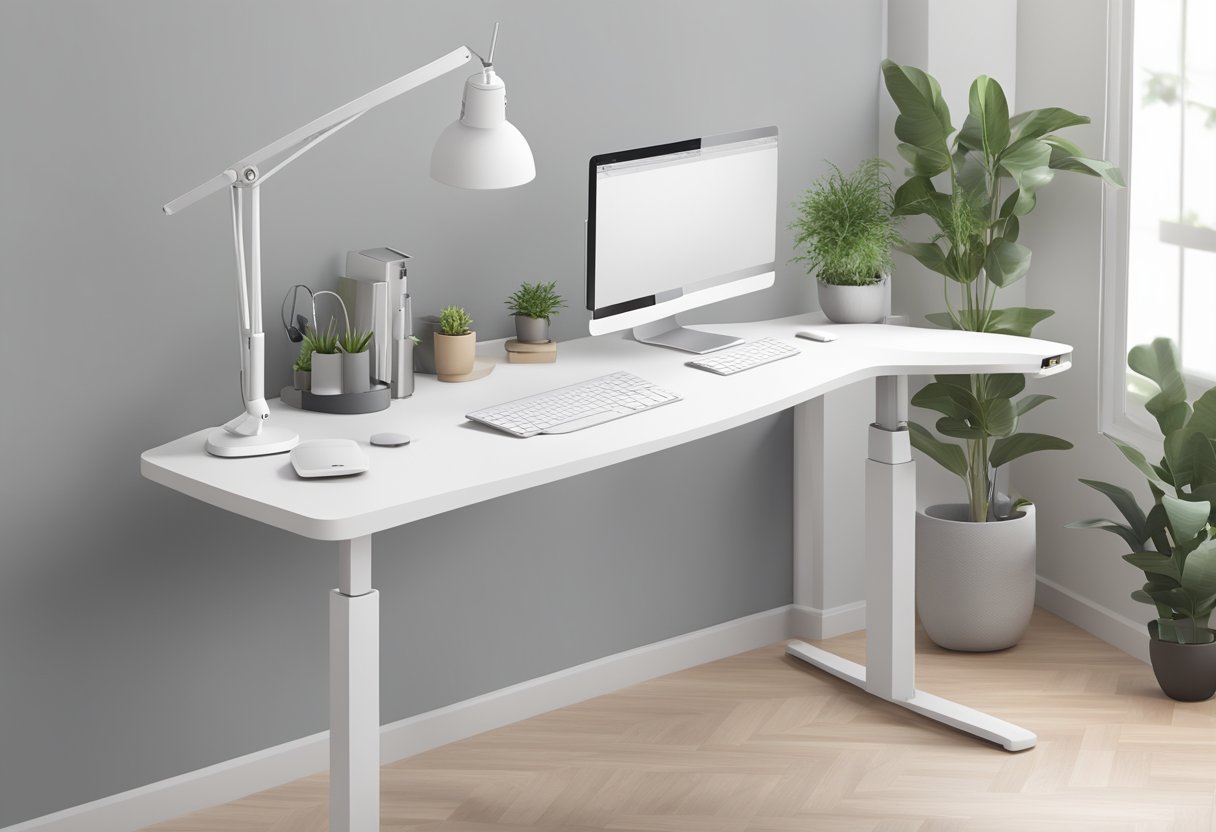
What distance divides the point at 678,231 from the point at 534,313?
0.38m

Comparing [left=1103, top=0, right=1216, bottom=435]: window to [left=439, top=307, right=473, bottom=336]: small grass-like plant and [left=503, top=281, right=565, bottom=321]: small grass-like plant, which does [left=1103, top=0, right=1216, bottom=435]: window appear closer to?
[left=503, top=281, right=565, bottom=321]: small grass-like plant

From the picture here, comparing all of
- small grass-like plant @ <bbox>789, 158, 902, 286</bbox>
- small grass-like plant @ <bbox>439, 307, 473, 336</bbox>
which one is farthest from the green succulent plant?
small grass-like plant @ <bbox>789, 158, 902, 286</bbox>

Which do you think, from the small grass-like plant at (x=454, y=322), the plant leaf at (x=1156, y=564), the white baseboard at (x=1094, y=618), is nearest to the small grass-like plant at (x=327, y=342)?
the small grass-like plant at (x=454, y=322)

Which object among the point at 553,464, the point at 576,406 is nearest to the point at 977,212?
the point at 576,406

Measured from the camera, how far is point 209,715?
3221 mm

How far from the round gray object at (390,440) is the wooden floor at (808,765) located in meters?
0.96

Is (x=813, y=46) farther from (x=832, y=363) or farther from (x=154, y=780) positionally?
(x=154, y=780)

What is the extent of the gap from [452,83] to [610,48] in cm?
44

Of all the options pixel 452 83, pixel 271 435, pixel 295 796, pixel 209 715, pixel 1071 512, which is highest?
pixel 452 83

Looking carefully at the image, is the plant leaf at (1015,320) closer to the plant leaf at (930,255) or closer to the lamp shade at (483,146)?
the plant leaf at (930,255)

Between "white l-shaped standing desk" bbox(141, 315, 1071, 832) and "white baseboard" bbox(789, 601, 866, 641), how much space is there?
0.18 metres

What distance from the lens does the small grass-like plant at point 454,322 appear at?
10.4 ft

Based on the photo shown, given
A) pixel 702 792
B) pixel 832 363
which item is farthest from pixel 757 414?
pixel 702 792

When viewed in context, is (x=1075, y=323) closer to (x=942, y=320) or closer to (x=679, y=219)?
(x=942, y=320)
